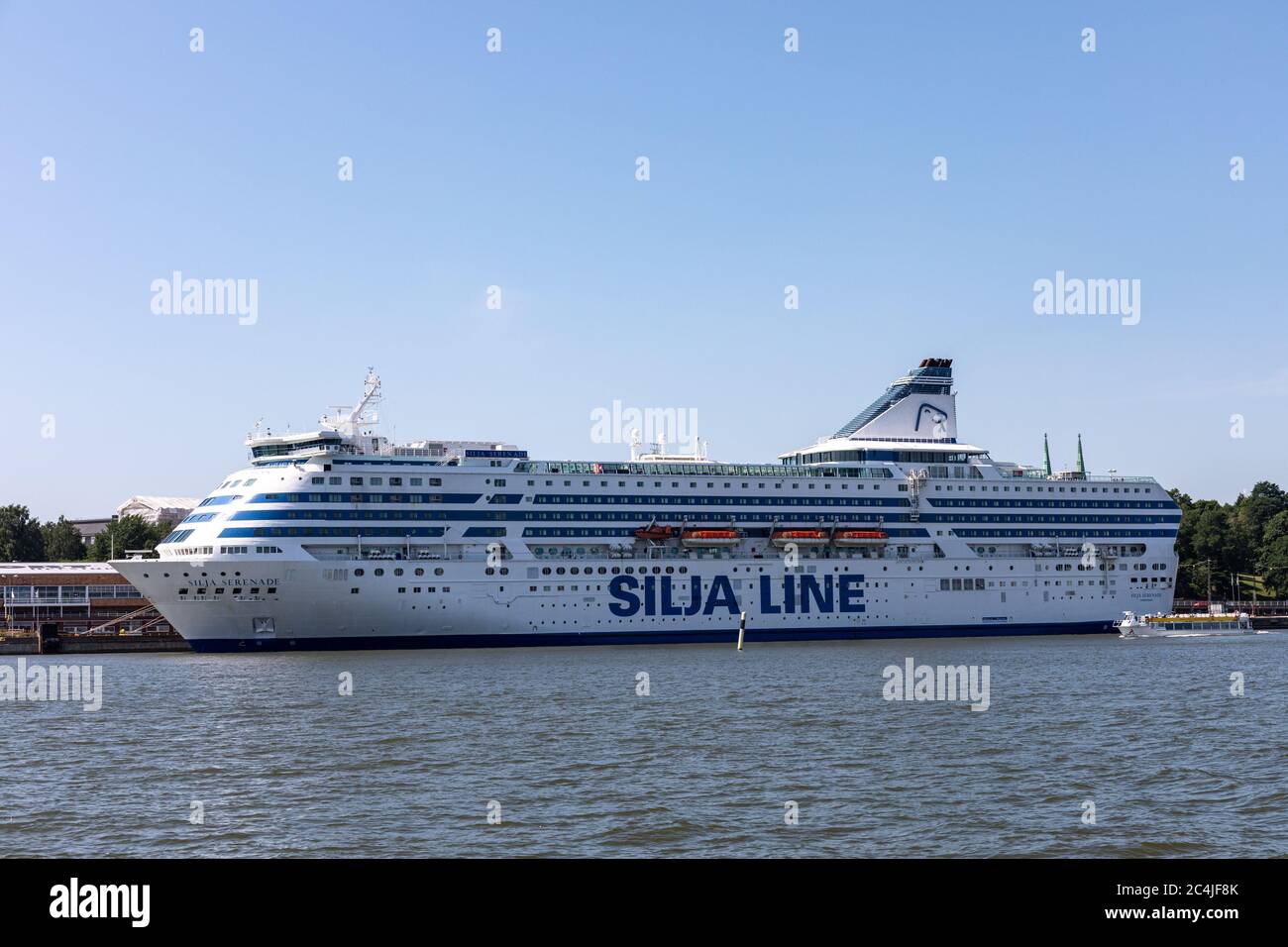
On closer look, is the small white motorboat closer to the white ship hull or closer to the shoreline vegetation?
the white ship hull

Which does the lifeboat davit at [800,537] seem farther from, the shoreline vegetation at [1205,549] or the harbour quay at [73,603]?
the shoreline vegetation at [1205,549]

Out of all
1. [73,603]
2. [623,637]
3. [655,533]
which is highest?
[655,533]

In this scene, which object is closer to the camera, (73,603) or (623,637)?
(623,637)

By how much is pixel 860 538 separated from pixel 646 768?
4658cm

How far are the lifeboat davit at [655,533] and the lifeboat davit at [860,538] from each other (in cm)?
991

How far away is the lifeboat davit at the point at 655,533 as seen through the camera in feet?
217

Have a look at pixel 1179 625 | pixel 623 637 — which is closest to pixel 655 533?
pixel 623 637

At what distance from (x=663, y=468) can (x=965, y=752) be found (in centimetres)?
4310
